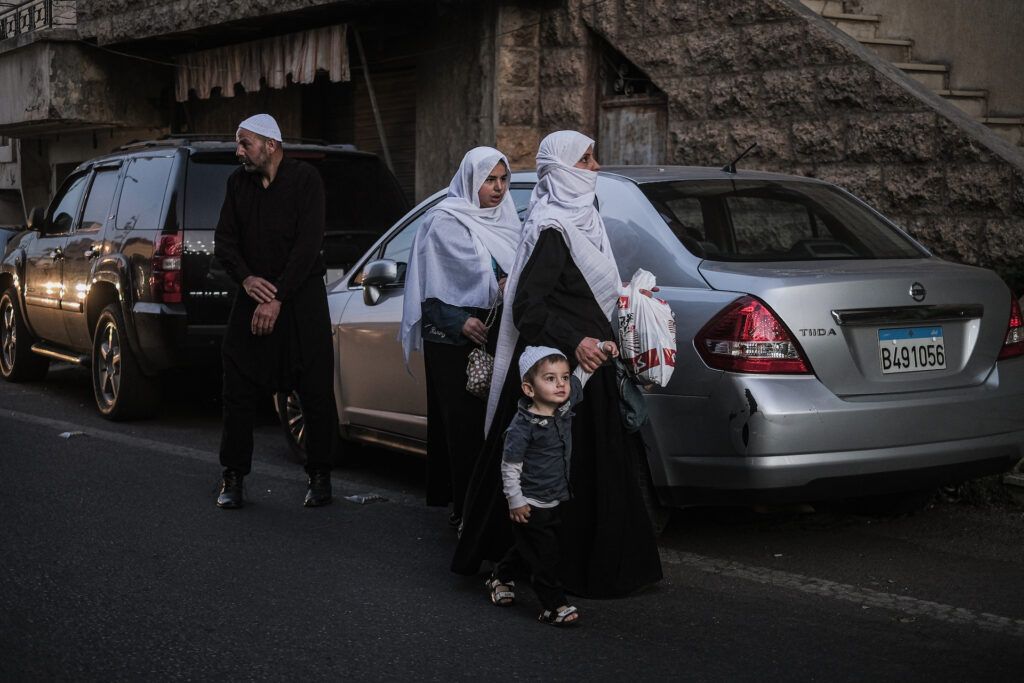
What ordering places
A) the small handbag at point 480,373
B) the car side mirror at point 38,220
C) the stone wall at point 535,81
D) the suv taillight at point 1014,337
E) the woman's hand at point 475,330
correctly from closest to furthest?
the small handbag at point 480,373 → the woman's hand at point 475,330 → the suv taillight at point 1014,337 → the car side mirror at point 38,220 → the stone wall at point 535,81

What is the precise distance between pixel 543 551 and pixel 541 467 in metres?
0.29

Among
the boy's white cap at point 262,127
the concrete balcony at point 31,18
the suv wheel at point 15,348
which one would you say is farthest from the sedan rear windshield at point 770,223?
the concrete balcony at point 31,18

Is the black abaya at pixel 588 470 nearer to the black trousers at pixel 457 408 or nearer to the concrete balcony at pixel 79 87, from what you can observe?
the black trousers at pixel 457 408

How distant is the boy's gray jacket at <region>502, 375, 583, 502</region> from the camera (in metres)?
4.59

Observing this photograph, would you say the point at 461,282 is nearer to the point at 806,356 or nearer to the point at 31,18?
the point at 806,356

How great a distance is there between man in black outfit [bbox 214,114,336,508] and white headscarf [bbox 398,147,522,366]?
1.10m

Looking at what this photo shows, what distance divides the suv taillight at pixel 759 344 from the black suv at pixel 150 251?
4562mm

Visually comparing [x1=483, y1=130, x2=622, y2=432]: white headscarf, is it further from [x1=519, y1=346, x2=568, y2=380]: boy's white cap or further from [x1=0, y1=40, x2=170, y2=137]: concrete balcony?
[x1=0, y1=40, x2=170, y2=137]: concrete balcony

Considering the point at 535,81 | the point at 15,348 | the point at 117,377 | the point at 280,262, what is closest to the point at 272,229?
the point at 280,262

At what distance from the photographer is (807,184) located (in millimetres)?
6395

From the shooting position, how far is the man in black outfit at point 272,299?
636 cm

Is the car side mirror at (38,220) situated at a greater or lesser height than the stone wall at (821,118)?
lesser

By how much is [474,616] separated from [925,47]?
8392mm

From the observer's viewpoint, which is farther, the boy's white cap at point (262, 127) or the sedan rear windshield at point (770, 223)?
the boy's white cap at point (262, 127)
